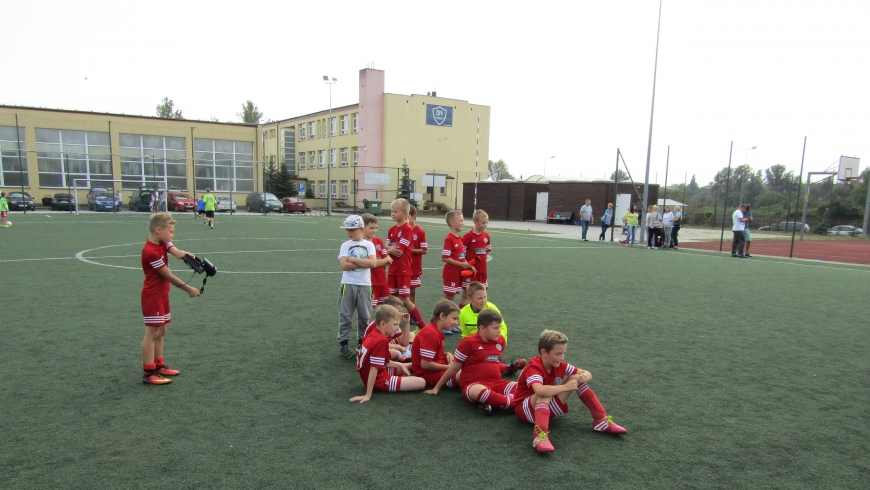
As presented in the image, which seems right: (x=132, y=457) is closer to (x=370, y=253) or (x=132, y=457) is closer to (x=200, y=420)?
(x=200, y=420)

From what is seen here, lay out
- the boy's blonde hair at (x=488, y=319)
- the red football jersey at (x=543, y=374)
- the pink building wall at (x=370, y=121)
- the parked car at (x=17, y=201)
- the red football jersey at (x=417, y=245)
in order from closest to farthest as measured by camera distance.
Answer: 1. the red football jersey at (x=543, y=374)
2. the boy's blonde hair at (x=488, y=319)
3. the red football jersey at (x=417, y=245)
4. the parked car at (x=17, y=201)
5. the pink building wall at (x=370, y=121)

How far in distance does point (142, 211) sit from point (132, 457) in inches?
1575

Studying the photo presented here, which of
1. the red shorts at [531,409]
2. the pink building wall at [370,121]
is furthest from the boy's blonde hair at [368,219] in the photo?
the pink building wall at [370,121]

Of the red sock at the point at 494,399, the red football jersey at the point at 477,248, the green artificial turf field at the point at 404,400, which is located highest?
the red football jersey at the point at 477,248

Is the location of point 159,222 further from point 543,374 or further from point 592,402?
point 592,402

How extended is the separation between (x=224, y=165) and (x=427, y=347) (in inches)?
1911

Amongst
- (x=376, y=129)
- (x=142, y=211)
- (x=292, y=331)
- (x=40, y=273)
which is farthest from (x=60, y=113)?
(x=292, y=331)

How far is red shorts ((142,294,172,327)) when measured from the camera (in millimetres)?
5051

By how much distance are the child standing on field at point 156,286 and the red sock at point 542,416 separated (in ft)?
10.9

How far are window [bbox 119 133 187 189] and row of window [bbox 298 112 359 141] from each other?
1372 cm

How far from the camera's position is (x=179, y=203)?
131ft

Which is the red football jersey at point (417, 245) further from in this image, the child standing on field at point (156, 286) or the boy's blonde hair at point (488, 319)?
the child standing on field at point (156, 286)

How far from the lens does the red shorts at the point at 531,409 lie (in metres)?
4.29

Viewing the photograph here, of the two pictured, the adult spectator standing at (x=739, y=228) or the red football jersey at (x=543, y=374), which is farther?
the adult spectator standing at (x=739, y=228)
